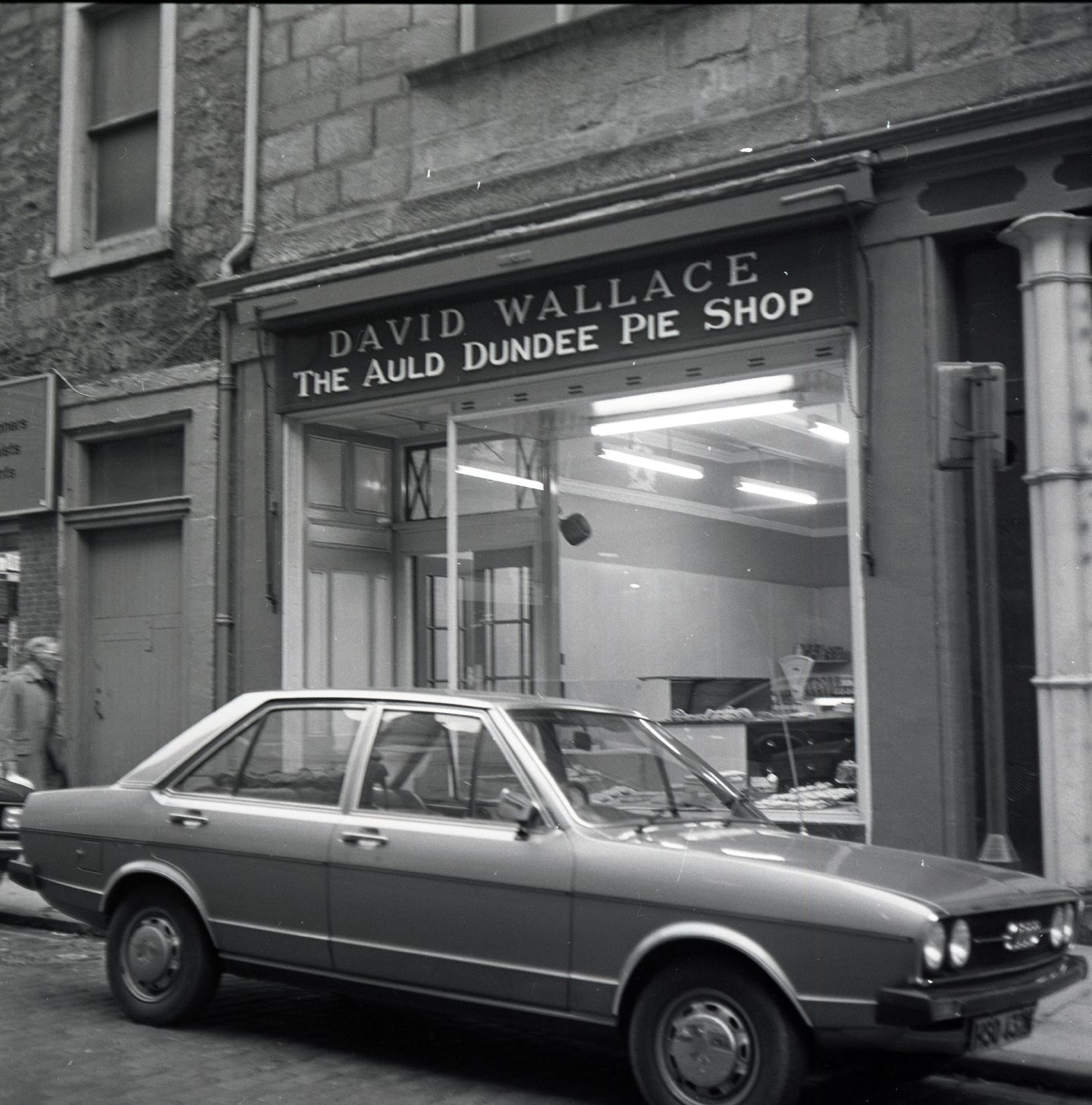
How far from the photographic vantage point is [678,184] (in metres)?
9.94

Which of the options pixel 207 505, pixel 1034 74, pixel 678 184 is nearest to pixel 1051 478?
pixel 1034 74

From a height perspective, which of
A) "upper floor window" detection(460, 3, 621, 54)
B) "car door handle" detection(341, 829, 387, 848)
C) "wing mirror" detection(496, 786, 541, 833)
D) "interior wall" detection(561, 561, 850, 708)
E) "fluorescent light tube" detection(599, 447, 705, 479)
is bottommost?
"car door handle" detection(341, 829, 387, 848)

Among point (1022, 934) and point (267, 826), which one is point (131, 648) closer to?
point (267, 826)

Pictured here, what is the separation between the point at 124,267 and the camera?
527 inches

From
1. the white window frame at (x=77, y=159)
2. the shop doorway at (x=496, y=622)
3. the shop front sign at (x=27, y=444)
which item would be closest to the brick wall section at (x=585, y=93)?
the white window frame at (x=77, y=159)

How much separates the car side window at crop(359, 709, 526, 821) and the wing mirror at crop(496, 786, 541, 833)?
9 cm

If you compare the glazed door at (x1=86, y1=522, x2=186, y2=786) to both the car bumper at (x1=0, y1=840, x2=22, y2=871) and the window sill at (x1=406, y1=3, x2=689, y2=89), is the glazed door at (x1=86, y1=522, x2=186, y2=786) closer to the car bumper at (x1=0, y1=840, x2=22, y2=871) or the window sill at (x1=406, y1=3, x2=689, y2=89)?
the car bumper at (x1=0, y1=840, x2=22, y2=871)

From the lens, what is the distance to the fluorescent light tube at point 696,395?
1002cm

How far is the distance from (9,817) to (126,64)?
7.57 meters

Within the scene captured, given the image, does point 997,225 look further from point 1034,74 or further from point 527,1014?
point 527,1014

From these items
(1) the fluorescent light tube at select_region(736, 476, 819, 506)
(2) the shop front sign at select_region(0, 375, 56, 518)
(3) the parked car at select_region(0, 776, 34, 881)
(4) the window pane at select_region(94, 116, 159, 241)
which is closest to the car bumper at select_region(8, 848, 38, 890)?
(3) the parked car at select_region(0, 776, 34, 881)

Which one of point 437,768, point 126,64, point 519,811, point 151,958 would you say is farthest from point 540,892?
point 126,64

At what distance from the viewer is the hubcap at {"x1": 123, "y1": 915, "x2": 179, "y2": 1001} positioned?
653cm

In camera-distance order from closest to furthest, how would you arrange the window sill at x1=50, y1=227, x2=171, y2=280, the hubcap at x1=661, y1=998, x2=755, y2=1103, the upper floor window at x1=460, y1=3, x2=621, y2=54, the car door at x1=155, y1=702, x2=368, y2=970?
the hubcap at x1=661, y1=998, x2=755, y2=1103 → the car door at x1=155, y1=702, x2=368, y2=970 → the upper floor window at x1=460, y1=3, x2=621, y2=54 → the window sill at x1=50, y1=227, x2=171, y2=280
